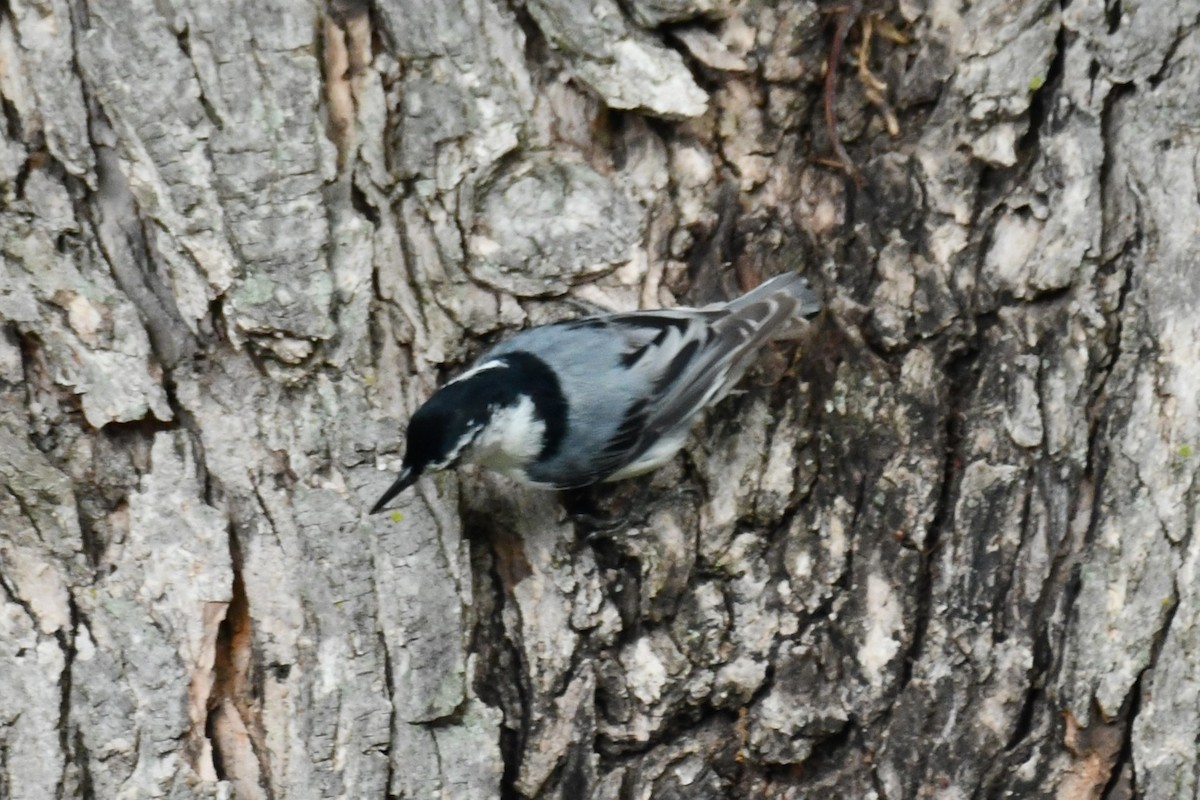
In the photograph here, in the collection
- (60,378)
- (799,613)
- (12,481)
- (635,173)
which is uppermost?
(635,173)

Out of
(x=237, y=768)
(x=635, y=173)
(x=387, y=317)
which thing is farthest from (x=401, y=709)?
(x=635, y=173)

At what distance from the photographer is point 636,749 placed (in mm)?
2371

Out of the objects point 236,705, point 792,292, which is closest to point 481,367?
point 792,292

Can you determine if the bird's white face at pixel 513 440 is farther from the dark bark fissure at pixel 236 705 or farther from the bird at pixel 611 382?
the dark bark fissure at pixel 236 705

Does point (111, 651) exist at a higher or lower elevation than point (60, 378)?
lower

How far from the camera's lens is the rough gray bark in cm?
214

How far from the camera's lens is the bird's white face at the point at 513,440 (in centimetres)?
239

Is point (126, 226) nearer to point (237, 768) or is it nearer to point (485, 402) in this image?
point (485, 402)

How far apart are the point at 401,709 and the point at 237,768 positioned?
33cm

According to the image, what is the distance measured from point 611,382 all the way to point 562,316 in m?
0.25

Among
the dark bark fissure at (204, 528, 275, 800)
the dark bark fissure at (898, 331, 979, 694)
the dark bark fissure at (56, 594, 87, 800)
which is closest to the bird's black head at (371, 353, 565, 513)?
the dark bark fissure at (204, 528, 275, 800)

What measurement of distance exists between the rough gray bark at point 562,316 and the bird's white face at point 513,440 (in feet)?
0.36

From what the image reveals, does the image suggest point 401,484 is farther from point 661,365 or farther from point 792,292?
point 792,292

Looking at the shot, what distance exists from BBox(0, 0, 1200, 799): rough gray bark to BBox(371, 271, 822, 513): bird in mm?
63
